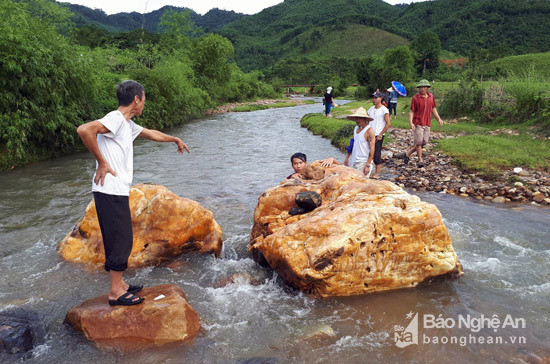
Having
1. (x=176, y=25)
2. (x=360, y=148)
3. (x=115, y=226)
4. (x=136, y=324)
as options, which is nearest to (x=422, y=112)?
(x=360, y=148)

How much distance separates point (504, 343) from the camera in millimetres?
4117

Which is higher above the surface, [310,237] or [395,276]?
[310,237]

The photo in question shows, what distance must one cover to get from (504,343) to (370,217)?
2.01 metres

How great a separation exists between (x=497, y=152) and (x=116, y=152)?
1134 centimetres

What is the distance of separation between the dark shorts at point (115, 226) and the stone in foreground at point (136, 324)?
0.54m

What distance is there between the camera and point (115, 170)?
3809 mm

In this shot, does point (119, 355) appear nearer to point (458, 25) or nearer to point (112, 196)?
point (112, 196)

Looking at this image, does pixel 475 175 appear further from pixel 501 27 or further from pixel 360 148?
pixel 501 27

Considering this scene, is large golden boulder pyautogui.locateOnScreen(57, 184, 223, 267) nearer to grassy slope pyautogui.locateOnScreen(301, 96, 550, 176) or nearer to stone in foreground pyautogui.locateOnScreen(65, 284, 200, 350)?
stone in foreground pyautogui.locateOnScreen(65, 284, 200, 350)

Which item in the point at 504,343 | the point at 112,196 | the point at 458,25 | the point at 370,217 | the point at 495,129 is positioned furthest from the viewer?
the point at 458,25

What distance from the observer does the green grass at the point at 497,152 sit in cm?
1030

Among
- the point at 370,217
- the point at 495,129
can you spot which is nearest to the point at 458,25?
the point at 495,129

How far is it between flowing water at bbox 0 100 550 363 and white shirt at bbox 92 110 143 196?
1746 mm

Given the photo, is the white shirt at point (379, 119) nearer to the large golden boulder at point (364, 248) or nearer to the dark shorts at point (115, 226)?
the large golden boulder at point (364, 248)
